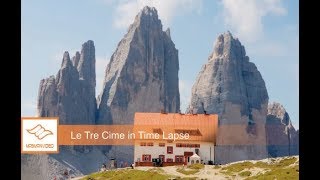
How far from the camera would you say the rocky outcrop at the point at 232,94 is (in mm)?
142500

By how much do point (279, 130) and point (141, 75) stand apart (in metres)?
39.6

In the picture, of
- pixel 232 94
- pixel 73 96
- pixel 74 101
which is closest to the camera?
pixel 74 101

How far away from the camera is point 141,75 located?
144m

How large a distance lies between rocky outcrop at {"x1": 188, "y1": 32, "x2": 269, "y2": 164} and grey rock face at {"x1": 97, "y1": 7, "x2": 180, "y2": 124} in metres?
7.51

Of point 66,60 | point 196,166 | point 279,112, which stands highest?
point 66,60

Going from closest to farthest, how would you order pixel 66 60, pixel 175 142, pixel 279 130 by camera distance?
pixel 175 142 < pixel 66 60 < pixel 279 130

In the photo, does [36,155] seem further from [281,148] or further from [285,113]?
[285,113]

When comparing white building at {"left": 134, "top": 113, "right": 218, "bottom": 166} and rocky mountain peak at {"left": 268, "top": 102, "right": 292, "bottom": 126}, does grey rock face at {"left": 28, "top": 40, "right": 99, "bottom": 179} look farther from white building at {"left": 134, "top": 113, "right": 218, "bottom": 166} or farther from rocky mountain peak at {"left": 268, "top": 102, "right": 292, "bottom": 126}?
white building at {"left": 134, "top": 113, "right": 218, "bottom": 166}

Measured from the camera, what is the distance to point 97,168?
126 metres

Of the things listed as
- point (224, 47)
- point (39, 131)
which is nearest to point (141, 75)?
point (224, 47)

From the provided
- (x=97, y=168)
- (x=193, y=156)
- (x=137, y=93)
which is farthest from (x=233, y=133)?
(x=193, y=156)

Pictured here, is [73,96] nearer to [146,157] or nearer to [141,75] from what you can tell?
[141,75]

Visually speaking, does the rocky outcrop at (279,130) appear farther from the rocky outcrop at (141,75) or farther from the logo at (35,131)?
the logo at (35,131)

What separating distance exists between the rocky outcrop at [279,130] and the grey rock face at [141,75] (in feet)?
81.8
